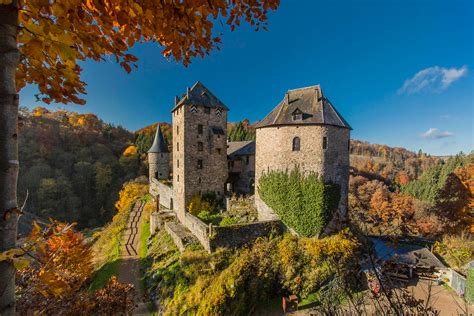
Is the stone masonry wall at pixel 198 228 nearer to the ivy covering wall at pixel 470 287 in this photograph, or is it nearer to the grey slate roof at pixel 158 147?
the grey slate roof at pixel 158 147

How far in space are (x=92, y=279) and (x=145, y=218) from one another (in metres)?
9.81

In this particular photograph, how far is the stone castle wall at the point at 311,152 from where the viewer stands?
15.5 metres

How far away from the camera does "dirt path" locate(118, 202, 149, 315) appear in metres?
14.5

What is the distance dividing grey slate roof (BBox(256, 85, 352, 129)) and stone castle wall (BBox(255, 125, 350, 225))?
0.39m

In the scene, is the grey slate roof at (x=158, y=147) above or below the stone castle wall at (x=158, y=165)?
above

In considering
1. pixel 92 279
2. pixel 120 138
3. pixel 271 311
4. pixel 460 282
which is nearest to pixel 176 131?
pixel 92 279

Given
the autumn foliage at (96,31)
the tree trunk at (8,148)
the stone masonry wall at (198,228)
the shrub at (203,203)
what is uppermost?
the autumn foliage at (96,31)

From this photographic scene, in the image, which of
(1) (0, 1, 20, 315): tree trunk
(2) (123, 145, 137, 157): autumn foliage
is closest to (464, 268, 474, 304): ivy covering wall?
(1) (0, 1, 20, 315): tree trunk

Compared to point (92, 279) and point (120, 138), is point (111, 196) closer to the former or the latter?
point (120, 138)

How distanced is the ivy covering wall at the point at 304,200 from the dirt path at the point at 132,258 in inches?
425

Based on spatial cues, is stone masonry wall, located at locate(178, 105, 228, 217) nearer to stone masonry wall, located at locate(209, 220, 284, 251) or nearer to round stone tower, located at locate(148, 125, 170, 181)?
stone masonry wall, located at locate(209, 220, 284, 251)

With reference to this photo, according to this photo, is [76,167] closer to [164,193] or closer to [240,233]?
[164,193]

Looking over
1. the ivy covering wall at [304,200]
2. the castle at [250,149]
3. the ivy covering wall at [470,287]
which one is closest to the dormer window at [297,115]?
the castle at [250,149]

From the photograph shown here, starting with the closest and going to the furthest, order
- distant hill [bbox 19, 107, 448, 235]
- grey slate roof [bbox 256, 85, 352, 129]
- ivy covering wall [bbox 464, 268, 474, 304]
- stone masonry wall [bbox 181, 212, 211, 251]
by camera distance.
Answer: stone masonry wall [bbox 181, 212, 211, 251]
ivy covering wall [bbox 464, 268, 474, 304]
grey slate roof [bbox 256, 85, 352, 129]
distant hill [bbox 19, 107, 448, 235]
